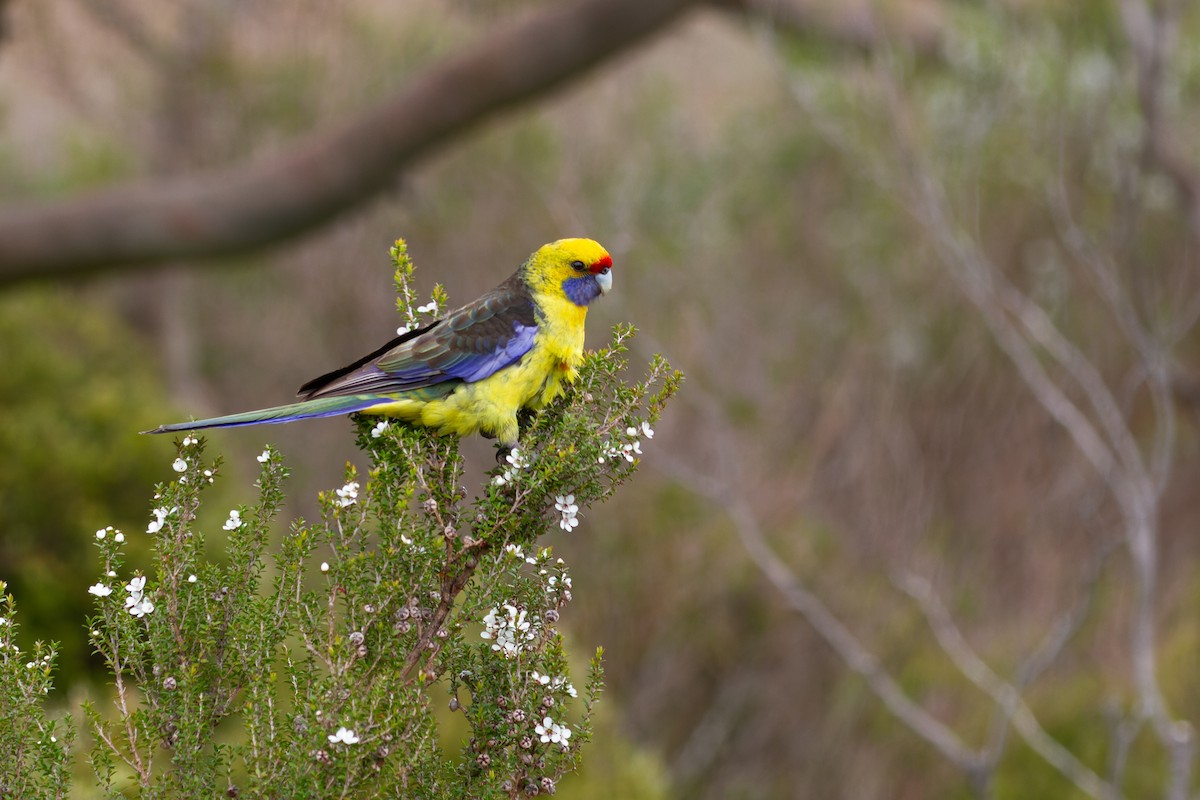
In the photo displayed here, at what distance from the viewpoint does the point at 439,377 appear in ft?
10.1

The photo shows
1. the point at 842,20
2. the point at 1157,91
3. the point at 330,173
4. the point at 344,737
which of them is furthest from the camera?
the point at 842,20

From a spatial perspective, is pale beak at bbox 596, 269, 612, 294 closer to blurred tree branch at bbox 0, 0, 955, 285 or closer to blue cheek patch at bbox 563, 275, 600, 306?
blue cheek patch at bbox 563, 275, 600, 306

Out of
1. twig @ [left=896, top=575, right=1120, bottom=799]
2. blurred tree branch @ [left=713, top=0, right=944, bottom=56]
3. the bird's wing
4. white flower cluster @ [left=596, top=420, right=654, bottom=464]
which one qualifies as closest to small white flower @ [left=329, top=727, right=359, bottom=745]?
white flower cluster @ [left=596, top=420, right=654, bottom=464]

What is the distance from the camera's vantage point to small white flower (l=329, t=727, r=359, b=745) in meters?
2.22

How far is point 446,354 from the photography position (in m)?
3.11

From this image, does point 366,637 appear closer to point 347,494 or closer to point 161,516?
point 347,494

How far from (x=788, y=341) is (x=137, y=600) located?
8960 millimetres

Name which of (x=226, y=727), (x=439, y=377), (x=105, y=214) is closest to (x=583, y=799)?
(x=226, y=727)

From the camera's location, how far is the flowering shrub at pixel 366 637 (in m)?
2.34

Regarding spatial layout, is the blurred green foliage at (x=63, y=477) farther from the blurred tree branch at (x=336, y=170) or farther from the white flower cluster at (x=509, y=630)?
the white flower cluster at (x=509, y=630)

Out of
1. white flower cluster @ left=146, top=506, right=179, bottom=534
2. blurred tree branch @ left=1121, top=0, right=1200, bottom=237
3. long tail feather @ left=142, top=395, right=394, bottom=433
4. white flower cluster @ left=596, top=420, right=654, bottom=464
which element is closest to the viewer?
white flower cluster @ left=146, top=506, right=179, bottom=534

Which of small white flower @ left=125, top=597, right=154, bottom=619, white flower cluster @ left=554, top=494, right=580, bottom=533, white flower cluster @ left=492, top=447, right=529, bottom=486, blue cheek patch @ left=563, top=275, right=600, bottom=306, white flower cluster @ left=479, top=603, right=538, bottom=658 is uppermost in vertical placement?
blue cheek patch @ left=563, top=275, right=600, bottom=306

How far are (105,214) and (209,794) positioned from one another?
6.05 metres

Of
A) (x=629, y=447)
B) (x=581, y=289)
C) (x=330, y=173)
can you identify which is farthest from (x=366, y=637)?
(x=330, y=173)
